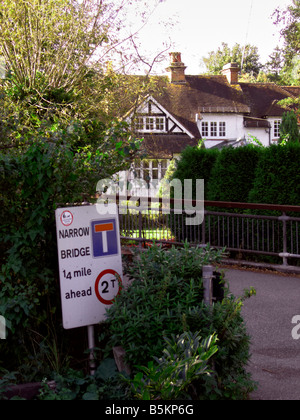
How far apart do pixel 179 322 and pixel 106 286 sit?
828 millimetres

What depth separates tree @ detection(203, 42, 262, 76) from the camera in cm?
8062

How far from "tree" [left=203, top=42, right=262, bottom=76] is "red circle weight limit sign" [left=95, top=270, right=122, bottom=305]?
77578mm

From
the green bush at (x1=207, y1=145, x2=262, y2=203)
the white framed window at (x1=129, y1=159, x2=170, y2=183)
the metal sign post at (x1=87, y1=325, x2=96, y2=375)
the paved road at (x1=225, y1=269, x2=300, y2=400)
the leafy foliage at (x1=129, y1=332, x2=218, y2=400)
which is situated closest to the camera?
the leafy foliage at (x1=129, y1=332, x2=218, y2=400)

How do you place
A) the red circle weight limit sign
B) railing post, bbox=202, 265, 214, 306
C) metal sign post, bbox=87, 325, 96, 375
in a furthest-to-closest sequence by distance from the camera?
the red circle weight limit sign → metal sign post, bbox=87, 325, 96, 375 → railing post, bbox=202, 265, 214, 306

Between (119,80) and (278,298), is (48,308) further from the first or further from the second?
(119,80)

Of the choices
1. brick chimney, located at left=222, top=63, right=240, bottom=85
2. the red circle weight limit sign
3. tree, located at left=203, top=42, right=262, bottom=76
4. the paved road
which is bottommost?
the paved road

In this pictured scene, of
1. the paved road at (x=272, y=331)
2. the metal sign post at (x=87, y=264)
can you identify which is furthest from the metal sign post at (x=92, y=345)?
the paved road at (x=272, y=331)

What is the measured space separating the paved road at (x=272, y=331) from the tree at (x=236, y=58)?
72852mm

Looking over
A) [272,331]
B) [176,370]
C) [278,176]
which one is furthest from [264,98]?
[176,370]

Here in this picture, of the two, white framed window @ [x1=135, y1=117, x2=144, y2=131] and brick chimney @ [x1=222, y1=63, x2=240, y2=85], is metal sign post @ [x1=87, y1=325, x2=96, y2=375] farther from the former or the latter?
brick chimney @ [x1=222, y1=63, x2=240, y2=85]

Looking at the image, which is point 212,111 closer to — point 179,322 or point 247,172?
point 247,172

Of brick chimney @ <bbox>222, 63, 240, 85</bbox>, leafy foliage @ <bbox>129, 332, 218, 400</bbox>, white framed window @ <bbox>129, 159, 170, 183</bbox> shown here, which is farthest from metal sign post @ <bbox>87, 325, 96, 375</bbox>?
brick chimney @ <bbox>222, 63, 240, 85</bbox>
